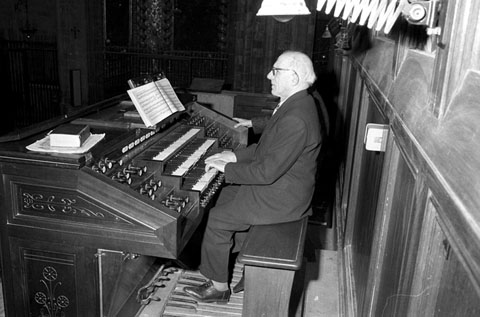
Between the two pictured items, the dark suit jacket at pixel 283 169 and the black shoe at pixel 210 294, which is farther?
the black shoe at pixel 210 294

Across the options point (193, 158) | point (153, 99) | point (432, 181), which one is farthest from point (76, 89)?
point (432, 181)

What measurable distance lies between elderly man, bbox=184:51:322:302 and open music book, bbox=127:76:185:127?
581 mm

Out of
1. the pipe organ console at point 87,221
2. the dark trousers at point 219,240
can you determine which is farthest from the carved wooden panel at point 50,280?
the dark trousers at point 219,240

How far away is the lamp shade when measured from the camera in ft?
9.11

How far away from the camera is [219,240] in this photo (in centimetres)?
351

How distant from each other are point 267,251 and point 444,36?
1.90 metres

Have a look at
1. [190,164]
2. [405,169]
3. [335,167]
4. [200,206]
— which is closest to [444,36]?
[405,169]

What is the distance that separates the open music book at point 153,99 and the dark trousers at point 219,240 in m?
0.84

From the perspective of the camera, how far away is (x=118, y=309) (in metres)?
3.17

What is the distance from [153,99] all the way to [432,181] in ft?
9.72

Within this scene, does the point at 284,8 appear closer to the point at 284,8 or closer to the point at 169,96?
the point at 284,8

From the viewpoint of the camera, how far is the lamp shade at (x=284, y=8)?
2.78 m

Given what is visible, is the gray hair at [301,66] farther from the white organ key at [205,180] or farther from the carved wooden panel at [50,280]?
the carved wooden panel at [50,280]

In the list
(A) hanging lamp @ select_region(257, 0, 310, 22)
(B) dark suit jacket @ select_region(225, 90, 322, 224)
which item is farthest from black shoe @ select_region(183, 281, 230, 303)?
(A) hanging lamp @ select_region(257, 0, 310, 22)
